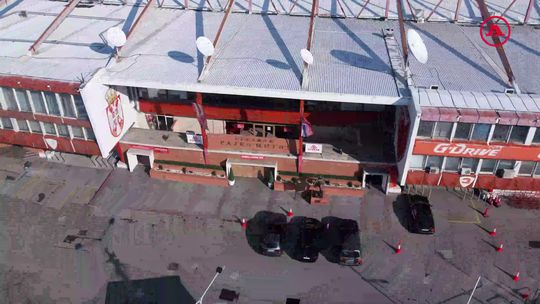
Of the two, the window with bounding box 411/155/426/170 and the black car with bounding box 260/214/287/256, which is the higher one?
the window with bounding box 411/155/426/170

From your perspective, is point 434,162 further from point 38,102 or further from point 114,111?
point 38,102

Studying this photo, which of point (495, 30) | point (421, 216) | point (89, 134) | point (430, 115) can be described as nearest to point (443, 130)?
point (430, 115)

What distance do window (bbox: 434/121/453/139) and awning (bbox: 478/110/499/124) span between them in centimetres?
215

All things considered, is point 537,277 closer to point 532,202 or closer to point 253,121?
point 532,202

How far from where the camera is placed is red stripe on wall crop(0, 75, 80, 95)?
3775cm

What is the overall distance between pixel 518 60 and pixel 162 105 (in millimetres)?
34786

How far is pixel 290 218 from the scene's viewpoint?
40.2 metres

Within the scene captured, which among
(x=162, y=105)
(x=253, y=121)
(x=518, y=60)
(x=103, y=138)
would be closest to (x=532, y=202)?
(x=518, y=60)

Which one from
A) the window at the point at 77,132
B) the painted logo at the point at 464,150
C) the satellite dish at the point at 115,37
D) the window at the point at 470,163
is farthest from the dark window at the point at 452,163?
the window at the point at 77,132

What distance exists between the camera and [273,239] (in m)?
36.8

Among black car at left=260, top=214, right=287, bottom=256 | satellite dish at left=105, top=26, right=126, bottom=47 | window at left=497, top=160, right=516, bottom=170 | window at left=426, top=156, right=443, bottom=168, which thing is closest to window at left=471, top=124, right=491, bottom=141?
window at left=426, top=156, right=443, bottom=168

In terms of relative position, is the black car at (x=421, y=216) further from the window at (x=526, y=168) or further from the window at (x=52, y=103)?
the window at (x=52, y=103)

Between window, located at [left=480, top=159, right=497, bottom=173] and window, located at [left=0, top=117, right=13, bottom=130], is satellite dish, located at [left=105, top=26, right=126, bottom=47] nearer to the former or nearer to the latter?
window, located at [left=0, top=117, right=13, bottom=130]

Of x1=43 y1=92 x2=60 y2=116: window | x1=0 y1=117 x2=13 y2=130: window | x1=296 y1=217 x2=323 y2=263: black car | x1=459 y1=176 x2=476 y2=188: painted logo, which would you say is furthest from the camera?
x1=0 y1=117 x2=13 y2=130: window
